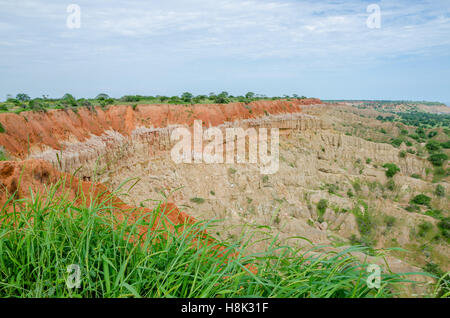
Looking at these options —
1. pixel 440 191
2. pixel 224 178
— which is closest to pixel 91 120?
pixel 224 178

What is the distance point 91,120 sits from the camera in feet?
59.4

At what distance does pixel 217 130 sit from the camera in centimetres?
2767

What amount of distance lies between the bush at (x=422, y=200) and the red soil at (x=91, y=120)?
795 inches

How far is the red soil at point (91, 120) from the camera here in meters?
12.3

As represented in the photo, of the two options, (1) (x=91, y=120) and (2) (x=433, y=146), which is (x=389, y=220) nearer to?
(1) (x=91, y=120)

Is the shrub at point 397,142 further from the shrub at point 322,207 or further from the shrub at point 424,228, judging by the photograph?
the shrub at point 322,207

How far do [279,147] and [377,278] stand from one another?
33979mm

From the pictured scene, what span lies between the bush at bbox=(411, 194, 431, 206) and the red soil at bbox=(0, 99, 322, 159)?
20.2 meters

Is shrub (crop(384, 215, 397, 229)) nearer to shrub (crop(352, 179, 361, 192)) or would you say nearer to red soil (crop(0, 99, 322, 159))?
shrub (crop(352, 179, 361, 192))

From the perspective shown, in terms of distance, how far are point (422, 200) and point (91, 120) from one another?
103 ft

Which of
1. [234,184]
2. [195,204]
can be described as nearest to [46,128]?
[195,204]

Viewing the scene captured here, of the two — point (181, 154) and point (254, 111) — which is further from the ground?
point (254, 111)
